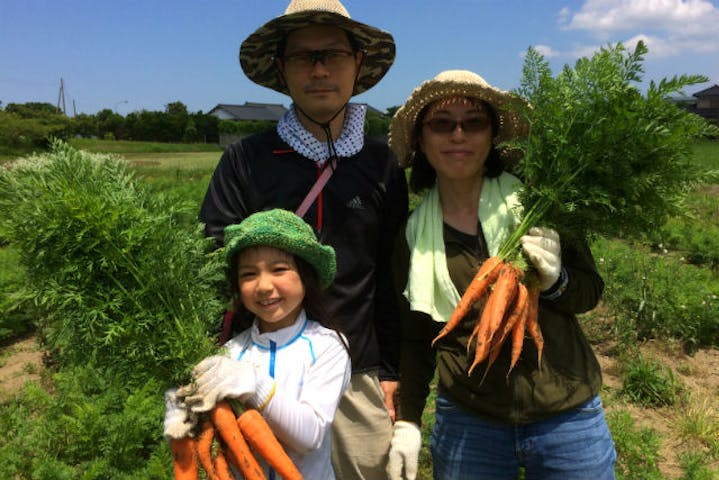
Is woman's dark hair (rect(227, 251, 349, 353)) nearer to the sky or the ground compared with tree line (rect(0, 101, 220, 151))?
nearer to the ground

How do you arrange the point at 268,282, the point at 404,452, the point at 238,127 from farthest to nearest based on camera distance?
the point at 238,127 < the point at 404,452 < the point at 268,282

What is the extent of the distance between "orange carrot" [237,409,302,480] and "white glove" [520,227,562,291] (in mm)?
997

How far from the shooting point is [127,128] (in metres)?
52.2

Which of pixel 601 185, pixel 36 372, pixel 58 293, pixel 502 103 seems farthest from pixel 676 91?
pixel 36 372

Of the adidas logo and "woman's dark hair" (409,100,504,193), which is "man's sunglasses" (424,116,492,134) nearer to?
"woman's dark hair" (409,100,504,193)

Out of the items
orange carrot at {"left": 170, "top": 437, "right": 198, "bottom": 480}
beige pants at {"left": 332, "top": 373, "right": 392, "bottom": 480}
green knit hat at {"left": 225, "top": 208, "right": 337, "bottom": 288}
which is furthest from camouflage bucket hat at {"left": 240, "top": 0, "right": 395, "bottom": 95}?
orange carrot at {"left": 170, "top": 437, "right": 198, "bottom": 480}

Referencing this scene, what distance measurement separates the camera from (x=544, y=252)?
5.92 ft

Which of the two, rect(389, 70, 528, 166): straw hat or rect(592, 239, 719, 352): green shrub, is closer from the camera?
rect(389, 70, 528, 166): straw hat

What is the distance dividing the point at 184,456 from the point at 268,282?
0.57 meters

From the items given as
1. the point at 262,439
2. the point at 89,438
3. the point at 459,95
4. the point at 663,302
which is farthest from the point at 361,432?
the point at 663,302

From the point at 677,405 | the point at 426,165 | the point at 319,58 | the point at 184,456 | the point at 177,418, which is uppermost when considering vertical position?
the point at 319,58

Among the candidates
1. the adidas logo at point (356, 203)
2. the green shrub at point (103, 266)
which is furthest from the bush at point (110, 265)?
the adidas logo at point (356, 203)

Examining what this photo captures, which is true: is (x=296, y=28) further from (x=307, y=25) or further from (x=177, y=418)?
(x=177, y=418)

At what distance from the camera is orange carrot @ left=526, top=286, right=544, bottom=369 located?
1865 millimetres
